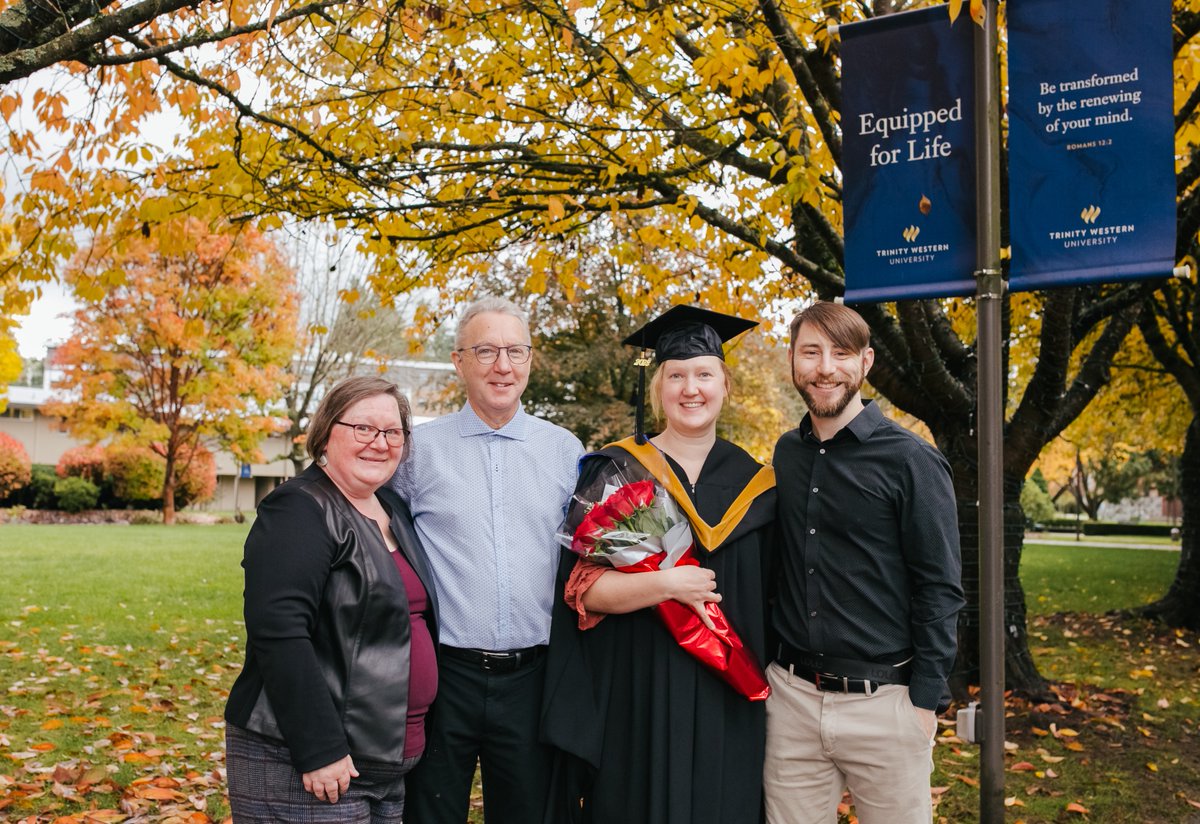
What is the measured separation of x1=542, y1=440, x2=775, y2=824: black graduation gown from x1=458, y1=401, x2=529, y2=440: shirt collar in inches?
12.5

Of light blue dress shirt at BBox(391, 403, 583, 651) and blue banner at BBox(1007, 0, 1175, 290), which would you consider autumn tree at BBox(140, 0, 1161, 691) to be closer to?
blue banner at BBox(1007, 0, 1175, 290)

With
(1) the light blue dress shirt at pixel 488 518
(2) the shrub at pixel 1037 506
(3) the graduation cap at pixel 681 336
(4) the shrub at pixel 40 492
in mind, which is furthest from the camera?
(2) the shrub at pixel 1037 506

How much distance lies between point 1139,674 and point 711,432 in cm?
690

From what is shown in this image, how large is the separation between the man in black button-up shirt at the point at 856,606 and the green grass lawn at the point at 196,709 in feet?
7.63

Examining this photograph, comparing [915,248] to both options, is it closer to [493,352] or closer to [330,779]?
[493,352]

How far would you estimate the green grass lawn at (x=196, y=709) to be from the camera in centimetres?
497

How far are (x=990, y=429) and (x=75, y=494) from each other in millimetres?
28563

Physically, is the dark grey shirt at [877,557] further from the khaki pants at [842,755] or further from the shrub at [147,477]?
the shrub at [147,477]

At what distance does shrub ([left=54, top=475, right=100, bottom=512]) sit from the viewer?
26.7m

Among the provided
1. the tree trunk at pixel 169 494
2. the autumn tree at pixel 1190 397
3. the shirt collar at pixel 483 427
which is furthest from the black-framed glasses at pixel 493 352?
the tree trunk at pixel 169 494

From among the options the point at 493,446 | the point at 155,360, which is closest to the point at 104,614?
the point at 493,446

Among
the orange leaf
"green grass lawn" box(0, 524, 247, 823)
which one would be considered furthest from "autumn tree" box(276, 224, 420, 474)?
the orange leaf

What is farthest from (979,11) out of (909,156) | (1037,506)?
(1037,506)

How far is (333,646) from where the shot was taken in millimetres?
2572
